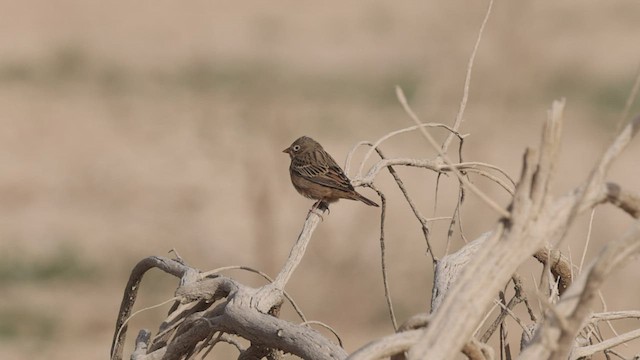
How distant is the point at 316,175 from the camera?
7.08m

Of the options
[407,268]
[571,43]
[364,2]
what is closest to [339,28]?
[364,2]

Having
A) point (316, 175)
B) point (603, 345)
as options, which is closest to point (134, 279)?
point (603, 345)

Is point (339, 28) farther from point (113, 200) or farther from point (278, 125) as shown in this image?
point (278, 125)

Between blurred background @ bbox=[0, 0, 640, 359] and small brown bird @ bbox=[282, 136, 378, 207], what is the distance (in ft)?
1.11

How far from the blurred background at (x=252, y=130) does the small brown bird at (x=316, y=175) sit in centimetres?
34

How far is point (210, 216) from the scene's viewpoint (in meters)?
15.1

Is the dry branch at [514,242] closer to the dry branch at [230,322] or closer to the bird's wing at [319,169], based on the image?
the dry branch at [230,322]

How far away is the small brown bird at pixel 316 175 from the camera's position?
6.79 metres

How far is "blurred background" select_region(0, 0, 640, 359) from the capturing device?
39.2 ft

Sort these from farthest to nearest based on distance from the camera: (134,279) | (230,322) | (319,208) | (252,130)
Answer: (252,130) → (319,208) → (134,279) → (230,322)

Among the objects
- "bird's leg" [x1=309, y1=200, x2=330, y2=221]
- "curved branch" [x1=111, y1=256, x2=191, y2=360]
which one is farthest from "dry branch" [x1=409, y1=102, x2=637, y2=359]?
"bird's leg" [x1=309, y1=200, x2=330, y2=221]

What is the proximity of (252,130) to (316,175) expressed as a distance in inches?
455

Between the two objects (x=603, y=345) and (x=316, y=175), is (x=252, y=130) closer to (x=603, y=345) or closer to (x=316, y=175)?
(x=316, y=175)

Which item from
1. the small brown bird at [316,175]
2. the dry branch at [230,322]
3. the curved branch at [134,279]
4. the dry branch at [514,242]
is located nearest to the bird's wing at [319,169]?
the small brown bird at [316,175]
